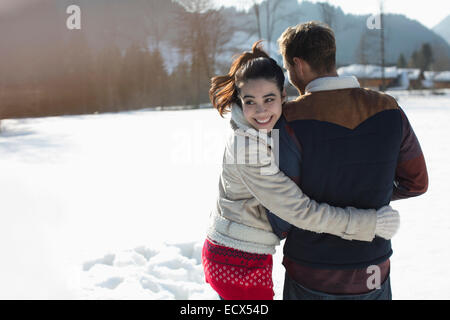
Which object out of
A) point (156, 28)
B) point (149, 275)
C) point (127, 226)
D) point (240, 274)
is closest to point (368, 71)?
point (156, 28)

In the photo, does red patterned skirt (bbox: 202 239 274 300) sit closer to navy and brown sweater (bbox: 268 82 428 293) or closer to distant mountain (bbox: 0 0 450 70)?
navy and brown sweater (bbox: 268 82 428 293)

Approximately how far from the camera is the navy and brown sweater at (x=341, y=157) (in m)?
1.33

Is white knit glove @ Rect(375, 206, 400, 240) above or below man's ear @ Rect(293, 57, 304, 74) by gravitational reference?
→ below

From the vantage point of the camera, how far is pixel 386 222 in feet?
4.58

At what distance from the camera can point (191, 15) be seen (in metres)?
28.9

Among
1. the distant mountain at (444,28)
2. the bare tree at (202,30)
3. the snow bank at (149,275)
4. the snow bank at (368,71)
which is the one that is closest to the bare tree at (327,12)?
the bare tree at (202,30)

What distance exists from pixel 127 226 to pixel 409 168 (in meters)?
3.34

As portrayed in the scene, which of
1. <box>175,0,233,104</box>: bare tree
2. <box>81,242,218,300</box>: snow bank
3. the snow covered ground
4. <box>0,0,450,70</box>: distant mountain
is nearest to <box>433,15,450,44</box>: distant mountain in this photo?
<box>0,0,450,70</box>: distant mountain

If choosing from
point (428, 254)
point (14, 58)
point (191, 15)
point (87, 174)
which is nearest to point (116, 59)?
point (14, 58)

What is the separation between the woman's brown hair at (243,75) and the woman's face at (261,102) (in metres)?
0.03

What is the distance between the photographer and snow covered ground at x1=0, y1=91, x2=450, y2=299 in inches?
117

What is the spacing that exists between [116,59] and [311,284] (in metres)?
39.6

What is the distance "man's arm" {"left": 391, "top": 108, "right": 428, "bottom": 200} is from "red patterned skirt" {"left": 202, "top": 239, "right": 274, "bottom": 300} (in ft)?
2.19
